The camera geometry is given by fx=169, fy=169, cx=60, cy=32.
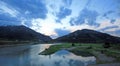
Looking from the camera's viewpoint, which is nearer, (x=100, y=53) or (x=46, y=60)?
(x=46, y=60)

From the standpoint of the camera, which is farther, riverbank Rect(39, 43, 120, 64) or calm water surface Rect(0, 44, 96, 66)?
calm water surface Rect(0, 44, 96, 66)

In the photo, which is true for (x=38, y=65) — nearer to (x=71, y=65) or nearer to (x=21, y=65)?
(x=21, y=65)

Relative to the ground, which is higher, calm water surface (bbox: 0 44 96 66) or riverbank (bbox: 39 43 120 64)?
riverbank (bbox: 39 43 120 64)

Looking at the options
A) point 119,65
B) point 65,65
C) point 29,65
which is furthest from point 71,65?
point 119,65

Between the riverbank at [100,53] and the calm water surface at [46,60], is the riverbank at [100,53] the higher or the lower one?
the higher one

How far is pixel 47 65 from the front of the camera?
3284 cm

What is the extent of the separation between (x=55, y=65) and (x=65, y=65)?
1954 mm

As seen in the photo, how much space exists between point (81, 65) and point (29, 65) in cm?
996

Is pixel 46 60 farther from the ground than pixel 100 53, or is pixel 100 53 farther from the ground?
pixel 100 53

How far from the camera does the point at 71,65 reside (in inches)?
1287

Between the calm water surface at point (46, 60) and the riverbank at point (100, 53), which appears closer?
the riverbank at point (100, 53)

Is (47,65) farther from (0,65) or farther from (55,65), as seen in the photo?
(0,65)

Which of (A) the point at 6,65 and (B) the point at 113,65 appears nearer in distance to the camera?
(B) the point at 113,65

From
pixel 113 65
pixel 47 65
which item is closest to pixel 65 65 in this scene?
pixel 47 65
